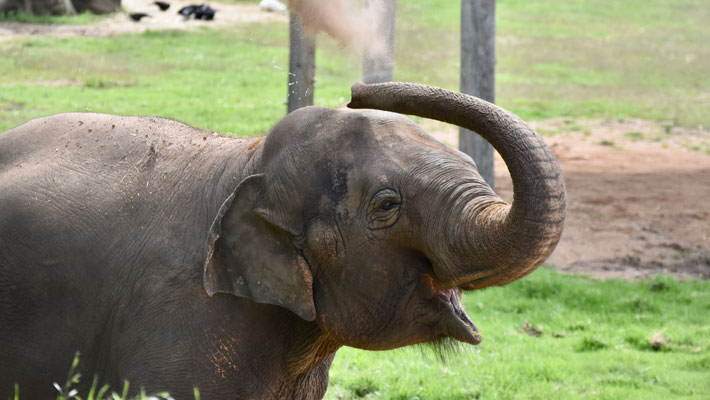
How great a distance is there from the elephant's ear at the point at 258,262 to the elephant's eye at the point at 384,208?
0.30 m

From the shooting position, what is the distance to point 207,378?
3.45 meters

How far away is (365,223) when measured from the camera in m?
3.32

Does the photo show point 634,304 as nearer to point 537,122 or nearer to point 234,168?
point 234,168

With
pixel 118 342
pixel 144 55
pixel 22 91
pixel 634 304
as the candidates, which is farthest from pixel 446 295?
pixel 144 55

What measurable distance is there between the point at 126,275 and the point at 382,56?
13.4ft

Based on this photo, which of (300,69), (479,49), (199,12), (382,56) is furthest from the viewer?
(199,12)

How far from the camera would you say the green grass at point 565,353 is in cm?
603

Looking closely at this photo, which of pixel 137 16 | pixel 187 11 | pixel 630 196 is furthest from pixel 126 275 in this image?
pixel 187 11

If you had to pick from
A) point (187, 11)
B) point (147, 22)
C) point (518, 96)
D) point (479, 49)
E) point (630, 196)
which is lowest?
point (518, 96)

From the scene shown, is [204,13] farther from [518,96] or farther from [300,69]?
[300,69]

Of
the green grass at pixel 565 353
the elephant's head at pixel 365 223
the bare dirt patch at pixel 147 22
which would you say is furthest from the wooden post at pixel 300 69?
the bare dirt patch at pixel 147 22

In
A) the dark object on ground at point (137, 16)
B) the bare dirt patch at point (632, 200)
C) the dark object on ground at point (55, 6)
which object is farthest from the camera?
the dark object on ground at point (55, 6)

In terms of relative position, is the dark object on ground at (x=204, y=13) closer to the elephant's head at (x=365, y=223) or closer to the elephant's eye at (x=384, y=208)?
the elephant's head at (x=365, y=223)

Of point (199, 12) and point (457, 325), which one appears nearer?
point (457, 325)
